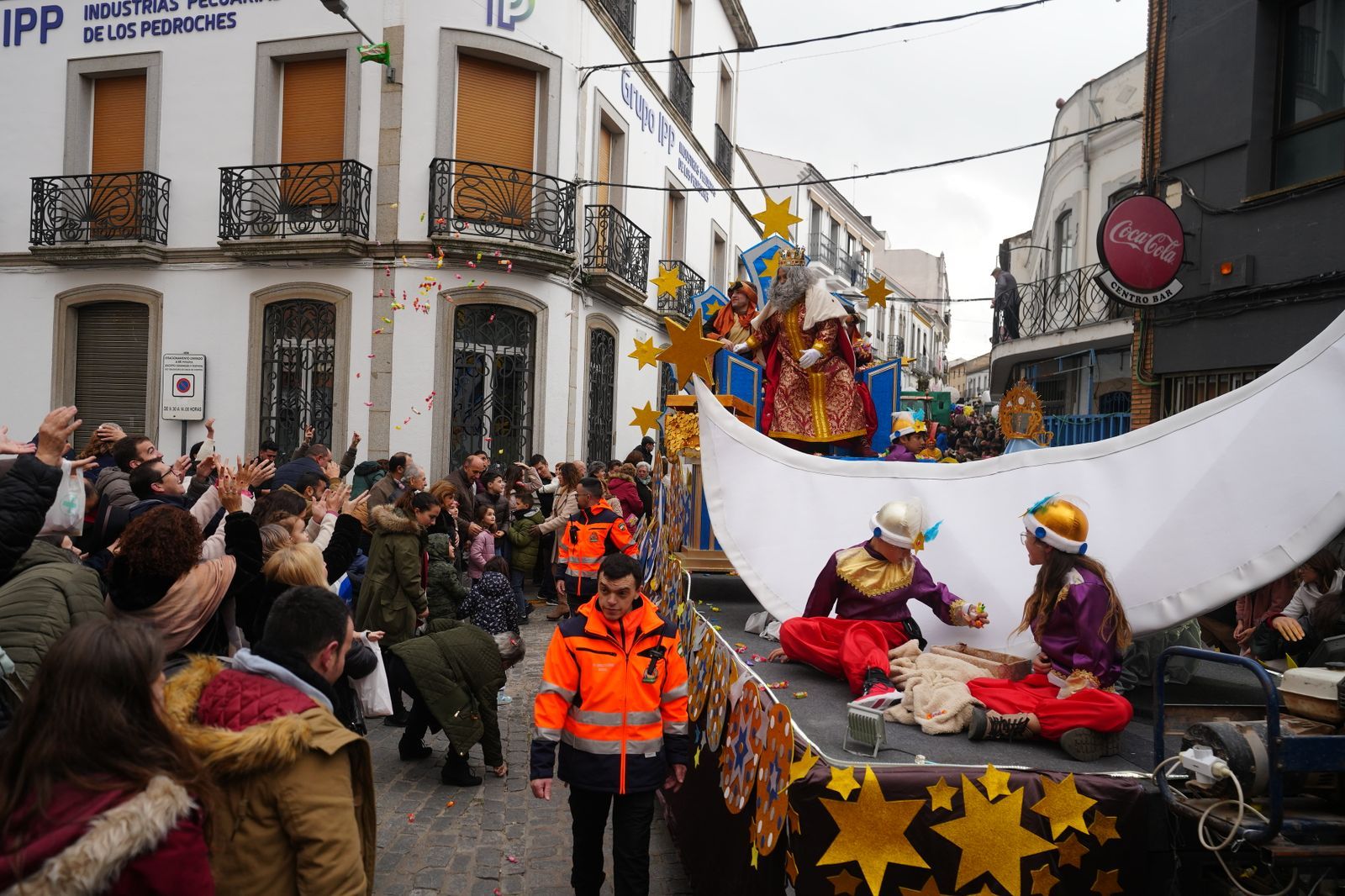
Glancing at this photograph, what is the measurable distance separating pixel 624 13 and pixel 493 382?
6.93 m

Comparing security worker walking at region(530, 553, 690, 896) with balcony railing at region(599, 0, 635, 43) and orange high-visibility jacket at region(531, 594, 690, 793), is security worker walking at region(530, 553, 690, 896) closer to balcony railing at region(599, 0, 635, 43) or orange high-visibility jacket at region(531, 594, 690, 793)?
orange high-visibility jacket at region(531, 594, 690, 793)

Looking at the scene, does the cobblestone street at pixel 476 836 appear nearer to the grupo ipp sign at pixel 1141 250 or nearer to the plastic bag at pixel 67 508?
the plastic bag at pixel 67 508

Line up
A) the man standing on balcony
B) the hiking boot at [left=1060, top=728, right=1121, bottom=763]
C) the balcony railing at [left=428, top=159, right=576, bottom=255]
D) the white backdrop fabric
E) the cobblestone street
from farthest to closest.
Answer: the man standing on balcony, the balcony railing at [left=428, top=159, right=576, bottom=255], the cobblestone street, the white backdrop fabric, the hiking boot at [left=1060, top=728, right=1121, bottom=763]

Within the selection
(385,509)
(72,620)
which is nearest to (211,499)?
(72,620)

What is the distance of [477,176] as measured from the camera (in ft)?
44.0

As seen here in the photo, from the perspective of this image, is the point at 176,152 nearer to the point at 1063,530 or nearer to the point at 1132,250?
the point at 1132,250

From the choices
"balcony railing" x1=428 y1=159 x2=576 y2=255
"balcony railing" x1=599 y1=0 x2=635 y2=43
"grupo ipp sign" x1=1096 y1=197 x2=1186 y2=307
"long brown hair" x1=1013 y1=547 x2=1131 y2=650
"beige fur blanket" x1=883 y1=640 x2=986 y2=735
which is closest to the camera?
"beige fur blanket" x1=883 y1=640 x2=986 y2=735

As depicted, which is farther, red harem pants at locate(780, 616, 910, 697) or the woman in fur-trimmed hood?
red harem pants at locate(780, 616, 910, 697)

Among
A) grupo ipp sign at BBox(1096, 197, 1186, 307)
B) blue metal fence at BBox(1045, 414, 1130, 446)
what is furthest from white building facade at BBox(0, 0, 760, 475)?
grupo ipp sign at BBox(1096, 197, 1186, 307)

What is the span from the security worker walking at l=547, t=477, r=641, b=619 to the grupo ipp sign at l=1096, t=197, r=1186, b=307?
519 centimetres

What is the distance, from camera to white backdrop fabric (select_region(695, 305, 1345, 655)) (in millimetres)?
4129

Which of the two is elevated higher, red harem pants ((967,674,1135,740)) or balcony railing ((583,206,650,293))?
balcony railing ((583,206,650,293))

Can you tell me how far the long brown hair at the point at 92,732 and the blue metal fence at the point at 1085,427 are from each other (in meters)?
12.2

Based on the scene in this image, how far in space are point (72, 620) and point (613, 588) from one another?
1901 mm
